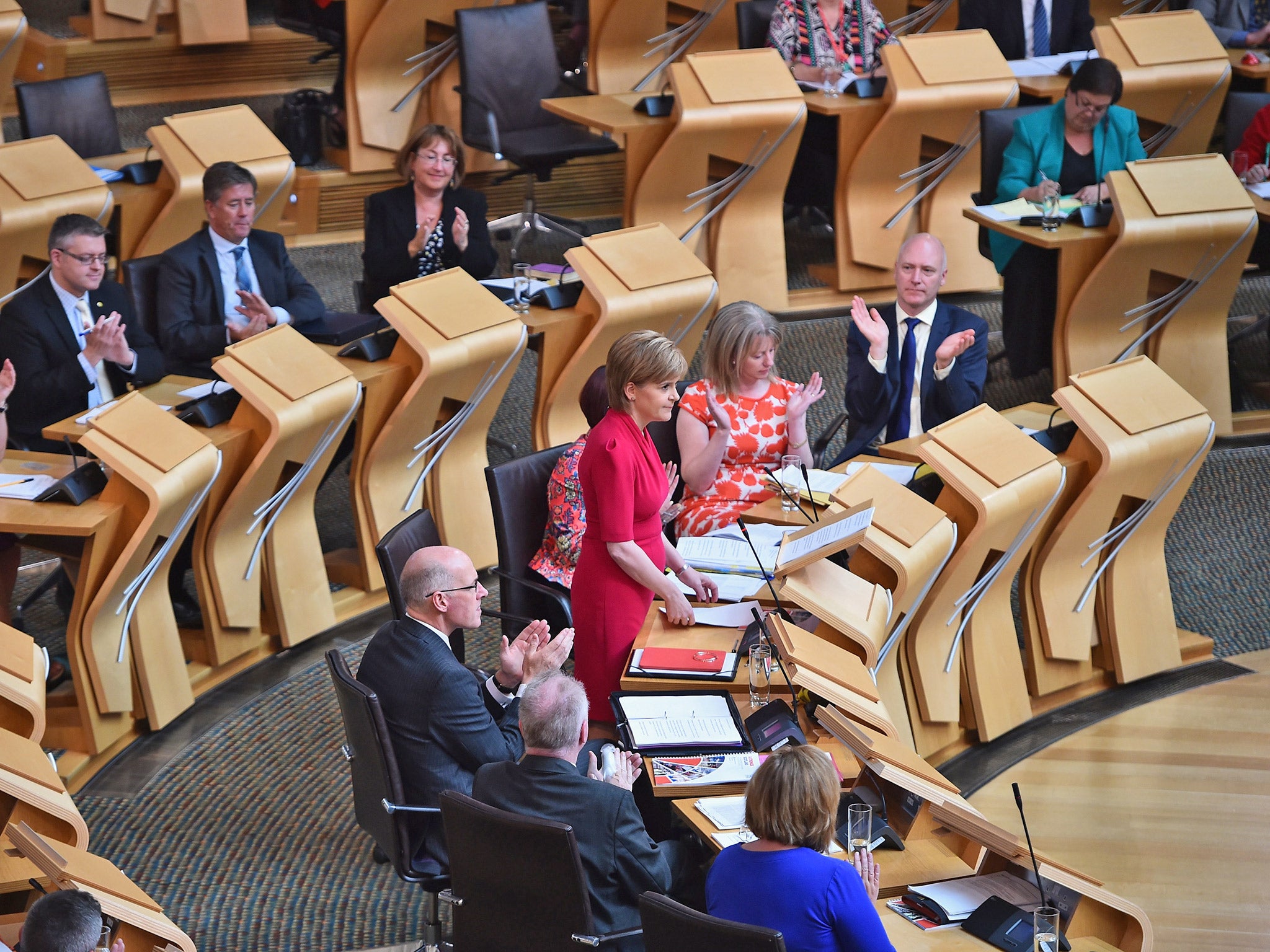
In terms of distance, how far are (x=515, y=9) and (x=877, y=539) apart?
Result: 4706 millimetres

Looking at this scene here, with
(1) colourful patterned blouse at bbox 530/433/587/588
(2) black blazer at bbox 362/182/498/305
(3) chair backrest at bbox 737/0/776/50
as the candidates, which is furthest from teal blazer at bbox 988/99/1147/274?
(1) colourful patterned blouse at bbox 530/433/587/588

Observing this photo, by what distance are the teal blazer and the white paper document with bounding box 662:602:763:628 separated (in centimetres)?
308

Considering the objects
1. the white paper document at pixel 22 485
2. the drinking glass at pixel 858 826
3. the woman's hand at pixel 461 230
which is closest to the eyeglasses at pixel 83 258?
the white paper document at pixel 22 485

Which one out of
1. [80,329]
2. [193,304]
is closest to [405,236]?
[193,304]

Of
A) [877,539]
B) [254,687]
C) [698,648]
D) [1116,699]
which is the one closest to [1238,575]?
[1116,699]

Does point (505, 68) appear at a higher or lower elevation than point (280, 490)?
higher

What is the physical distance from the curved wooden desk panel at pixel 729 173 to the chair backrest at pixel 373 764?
4.09 m

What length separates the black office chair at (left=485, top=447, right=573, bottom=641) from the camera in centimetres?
429

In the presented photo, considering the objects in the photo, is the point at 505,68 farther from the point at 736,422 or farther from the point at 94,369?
the point at 736,422

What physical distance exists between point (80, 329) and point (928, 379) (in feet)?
9.30

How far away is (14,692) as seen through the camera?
11.5ft

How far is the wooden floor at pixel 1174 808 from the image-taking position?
3947 mm

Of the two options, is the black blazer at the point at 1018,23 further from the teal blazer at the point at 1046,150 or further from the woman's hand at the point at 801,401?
the woman's hand at the point at 801,401

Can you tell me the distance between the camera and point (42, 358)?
5.01 meters
